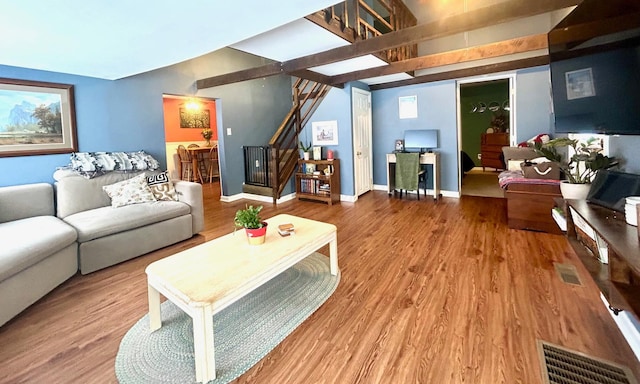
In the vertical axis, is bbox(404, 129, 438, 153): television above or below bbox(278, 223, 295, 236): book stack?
above

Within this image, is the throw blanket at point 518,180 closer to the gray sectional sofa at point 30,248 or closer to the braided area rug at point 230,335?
the braided area rug at point 230,335

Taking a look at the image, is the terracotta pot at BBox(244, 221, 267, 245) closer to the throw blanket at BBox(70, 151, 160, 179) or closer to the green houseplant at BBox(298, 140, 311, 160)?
the throw blanket at BBox(70, 151, 160, 179)

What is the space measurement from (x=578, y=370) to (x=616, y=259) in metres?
0.57

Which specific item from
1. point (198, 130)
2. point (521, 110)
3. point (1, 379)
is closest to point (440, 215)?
point (521, 110)

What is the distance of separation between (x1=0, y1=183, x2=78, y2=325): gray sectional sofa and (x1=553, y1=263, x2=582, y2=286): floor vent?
383 centimetres

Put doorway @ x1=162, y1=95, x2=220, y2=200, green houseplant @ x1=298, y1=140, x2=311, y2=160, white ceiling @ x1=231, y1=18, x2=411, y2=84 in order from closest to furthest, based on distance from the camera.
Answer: white ceiling @ x1=231, y1=18, x2=411, y2=84 → green houseplant @ x1=298, y1=140, x2=311, y2=160 → doorway @ x1=162, y1=95, x2=220, y2=200

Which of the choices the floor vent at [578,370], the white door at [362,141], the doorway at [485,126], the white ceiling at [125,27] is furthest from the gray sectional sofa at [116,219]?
the doorway at [485,126]

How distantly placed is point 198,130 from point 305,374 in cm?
742

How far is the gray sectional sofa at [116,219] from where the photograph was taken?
8.70ft

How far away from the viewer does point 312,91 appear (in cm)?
564

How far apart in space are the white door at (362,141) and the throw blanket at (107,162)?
10.4 ft

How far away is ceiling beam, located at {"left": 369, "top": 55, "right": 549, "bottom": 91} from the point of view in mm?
4340

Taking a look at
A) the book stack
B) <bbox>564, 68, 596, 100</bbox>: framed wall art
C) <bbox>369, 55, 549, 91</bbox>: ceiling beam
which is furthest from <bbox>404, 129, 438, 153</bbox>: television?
the book stack

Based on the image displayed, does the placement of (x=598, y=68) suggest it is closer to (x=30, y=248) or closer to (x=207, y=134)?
(x=30, y=248)
